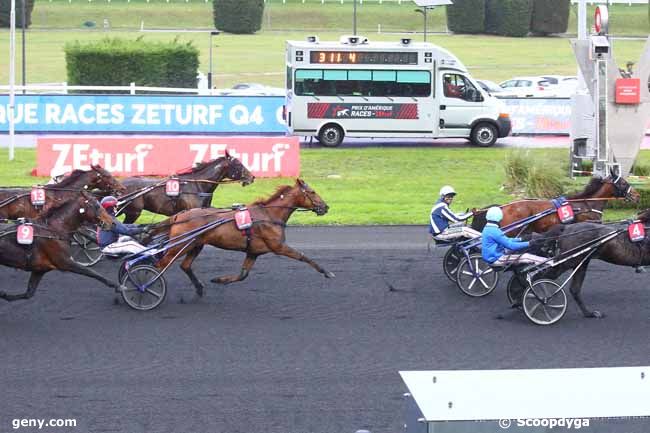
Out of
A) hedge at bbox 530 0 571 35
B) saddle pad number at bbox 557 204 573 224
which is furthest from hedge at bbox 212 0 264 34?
saddle pad number at bbox 557 204 573 224

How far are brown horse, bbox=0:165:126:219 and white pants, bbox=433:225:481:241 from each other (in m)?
4.35

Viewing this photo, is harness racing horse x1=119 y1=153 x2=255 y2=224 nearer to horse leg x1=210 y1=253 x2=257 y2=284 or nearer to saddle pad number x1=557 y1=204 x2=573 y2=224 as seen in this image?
horse leg x1=210 y1=253 x2=257 y2=284

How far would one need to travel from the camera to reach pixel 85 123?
28828 mm

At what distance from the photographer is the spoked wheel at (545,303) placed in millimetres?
11727

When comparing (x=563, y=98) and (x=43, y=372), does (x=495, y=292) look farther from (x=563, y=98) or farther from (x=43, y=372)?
(x=563, y=98)

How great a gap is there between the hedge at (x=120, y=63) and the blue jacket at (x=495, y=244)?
2580 cm

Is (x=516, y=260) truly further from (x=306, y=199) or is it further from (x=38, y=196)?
(x=38, y=196)

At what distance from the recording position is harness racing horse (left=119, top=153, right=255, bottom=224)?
14.8 m

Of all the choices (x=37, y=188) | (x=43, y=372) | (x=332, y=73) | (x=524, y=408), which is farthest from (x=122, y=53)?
(x=524, y=408)

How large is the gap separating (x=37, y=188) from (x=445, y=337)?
18.9 ft

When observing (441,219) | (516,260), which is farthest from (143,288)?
(516,260)

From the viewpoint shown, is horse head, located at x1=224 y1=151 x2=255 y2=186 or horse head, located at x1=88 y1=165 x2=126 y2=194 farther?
horse head, located at x1=224 y1=151 x2=255 y2=186

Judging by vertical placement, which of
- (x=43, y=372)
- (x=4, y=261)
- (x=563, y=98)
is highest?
(x=563, y=98)

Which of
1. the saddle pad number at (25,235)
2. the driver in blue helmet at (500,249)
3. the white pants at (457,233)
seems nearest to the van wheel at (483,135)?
the white pants at (457,233)
